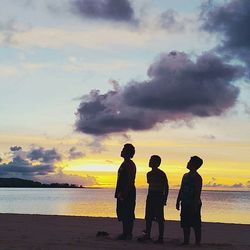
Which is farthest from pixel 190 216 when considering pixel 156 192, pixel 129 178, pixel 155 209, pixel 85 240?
pixel 85 240

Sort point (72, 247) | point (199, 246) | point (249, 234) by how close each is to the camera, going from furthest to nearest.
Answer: point (249, 234) < point (199, 246) < point (72, 247)

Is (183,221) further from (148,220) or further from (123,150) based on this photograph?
(123,150)

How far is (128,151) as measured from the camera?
11.8 metres

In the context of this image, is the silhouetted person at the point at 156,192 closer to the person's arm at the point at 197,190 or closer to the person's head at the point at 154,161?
the person's head at the point at 154,161

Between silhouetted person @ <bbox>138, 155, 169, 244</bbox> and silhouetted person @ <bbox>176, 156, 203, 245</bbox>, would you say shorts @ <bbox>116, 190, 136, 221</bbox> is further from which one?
silhouetted person @ <bbox>176, 156, 203, 245</bbox>

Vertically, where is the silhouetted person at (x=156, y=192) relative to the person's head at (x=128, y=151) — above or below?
below

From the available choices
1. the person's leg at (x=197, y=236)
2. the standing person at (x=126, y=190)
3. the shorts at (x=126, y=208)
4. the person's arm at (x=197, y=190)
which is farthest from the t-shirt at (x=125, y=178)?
the person's leg at (x=197, y=236)

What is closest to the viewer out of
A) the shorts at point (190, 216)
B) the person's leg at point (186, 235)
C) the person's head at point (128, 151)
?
the person's leg at point (186, 235)

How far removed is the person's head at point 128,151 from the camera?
1176 cm

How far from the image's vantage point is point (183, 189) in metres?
11.5

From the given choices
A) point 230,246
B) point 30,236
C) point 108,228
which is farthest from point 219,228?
point 30,236

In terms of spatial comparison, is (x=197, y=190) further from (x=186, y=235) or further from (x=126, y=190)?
(x=126, y=190)

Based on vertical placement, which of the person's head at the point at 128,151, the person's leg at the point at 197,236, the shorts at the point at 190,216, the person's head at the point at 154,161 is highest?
the person's head at the point at 128,151

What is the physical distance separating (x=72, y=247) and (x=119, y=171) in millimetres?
2393
